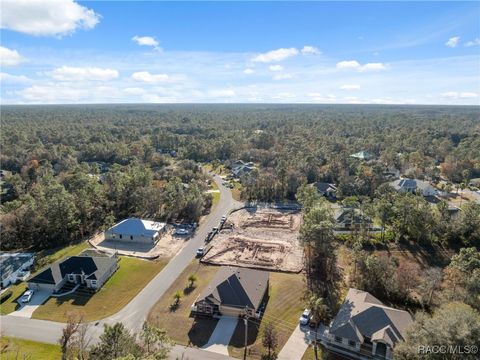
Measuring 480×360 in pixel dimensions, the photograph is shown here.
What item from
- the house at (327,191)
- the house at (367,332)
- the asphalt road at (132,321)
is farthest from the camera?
the house at (327,191)

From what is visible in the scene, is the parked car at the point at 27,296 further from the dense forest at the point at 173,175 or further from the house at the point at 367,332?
the house at the point at 367,332

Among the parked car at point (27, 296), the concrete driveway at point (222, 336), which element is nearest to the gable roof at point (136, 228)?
the parked car at point (27, 296)

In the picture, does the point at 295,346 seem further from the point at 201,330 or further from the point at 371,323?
the point at 201,330

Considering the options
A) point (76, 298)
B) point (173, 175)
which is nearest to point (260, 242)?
point (76, 298)

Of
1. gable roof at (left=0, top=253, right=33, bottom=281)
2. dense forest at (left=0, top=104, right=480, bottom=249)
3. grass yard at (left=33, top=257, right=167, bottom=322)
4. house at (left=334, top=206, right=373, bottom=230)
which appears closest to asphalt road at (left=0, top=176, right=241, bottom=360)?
grass yard at (left=33, top=257, right=167, bottom=322)

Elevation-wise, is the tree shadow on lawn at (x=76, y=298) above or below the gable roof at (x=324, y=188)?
below

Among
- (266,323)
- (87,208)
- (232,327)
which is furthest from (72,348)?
(87,208)

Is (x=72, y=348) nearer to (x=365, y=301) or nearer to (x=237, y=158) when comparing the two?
(x=365, y=301)
